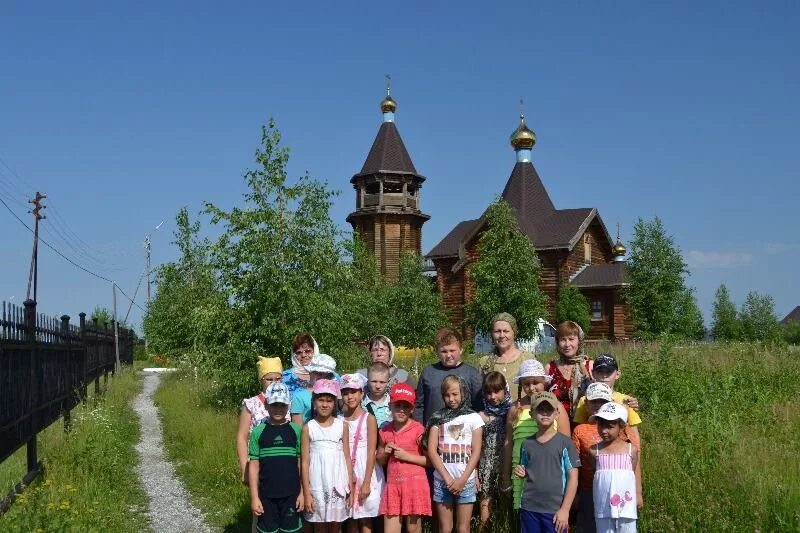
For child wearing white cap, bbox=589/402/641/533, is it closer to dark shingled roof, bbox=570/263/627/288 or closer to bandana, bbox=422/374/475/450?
bandana, bbox=422/374/475/450

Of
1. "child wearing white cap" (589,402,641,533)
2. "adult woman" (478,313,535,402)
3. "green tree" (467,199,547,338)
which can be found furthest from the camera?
"green tree" (467,199,547,338)

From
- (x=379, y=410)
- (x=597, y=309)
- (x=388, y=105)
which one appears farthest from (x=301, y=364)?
(x=388, y=105)

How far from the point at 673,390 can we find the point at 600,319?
2518 centimetres

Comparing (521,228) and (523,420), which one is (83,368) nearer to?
(523,420)

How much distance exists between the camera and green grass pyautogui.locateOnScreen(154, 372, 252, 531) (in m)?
7.23

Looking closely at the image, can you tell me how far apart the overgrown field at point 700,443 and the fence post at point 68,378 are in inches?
61.7

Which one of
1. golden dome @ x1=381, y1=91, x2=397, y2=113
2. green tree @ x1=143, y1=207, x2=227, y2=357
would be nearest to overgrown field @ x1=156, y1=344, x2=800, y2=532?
green tree @ x1=143, y1=207, x2=227, y2=357

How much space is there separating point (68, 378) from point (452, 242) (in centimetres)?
2733

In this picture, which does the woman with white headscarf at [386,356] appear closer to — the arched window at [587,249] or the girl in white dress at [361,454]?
the girl in white dress at [361,454]

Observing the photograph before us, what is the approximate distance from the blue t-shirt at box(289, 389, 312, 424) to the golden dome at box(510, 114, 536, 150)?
3639 cm

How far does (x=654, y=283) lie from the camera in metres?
35.6

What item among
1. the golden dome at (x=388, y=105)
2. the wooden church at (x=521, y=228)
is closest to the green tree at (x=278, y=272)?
the wooden church at (x=521, y=228)

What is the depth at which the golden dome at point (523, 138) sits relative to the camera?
132 ft

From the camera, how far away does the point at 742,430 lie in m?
8.77
